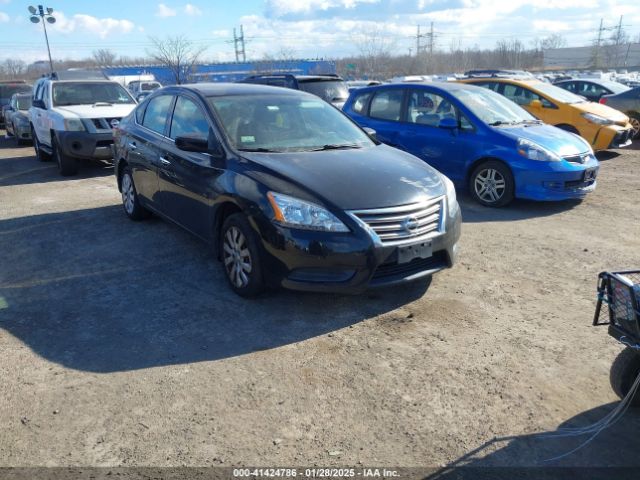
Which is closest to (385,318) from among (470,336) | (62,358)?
(470,336)

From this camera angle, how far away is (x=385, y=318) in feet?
13.7

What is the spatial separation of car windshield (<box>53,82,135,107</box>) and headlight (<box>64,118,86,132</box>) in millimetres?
1117

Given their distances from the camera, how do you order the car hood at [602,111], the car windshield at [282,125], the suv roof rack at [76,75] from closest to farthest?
the car windshield at [282,125]
the car hood at [602,111]
the suv roof rack at [76,75]

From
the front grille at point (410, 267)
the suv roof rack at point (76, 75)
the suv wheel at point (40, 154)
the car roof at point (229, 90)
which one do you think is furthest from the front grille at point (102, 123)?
the front grille at point (410, 267)

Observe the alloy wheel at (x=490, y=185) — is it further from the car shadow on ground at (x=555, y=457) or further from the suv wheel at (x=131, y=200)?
the car shadow on ground at (x=555, y=457)

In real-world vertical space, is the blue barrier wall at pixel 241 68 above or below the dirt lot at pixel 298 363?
above

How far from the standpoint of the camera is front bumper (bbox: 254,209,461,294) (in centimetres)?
390

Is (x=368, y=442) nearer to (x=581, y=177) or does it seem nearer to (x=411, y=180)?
(x=411, y=180)

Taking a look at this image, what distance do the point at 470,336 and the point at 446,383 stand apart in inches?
27.0

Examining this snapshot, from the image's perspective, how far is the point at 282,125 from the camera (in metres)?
5.13

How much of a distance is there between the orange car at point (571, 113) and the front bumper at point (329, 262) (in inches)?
311

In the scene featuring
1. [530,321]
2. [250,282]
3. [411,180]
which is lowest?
[530,321]

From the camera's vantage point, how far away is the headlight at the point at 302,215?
392cm

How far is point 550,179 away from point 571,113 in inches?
188
